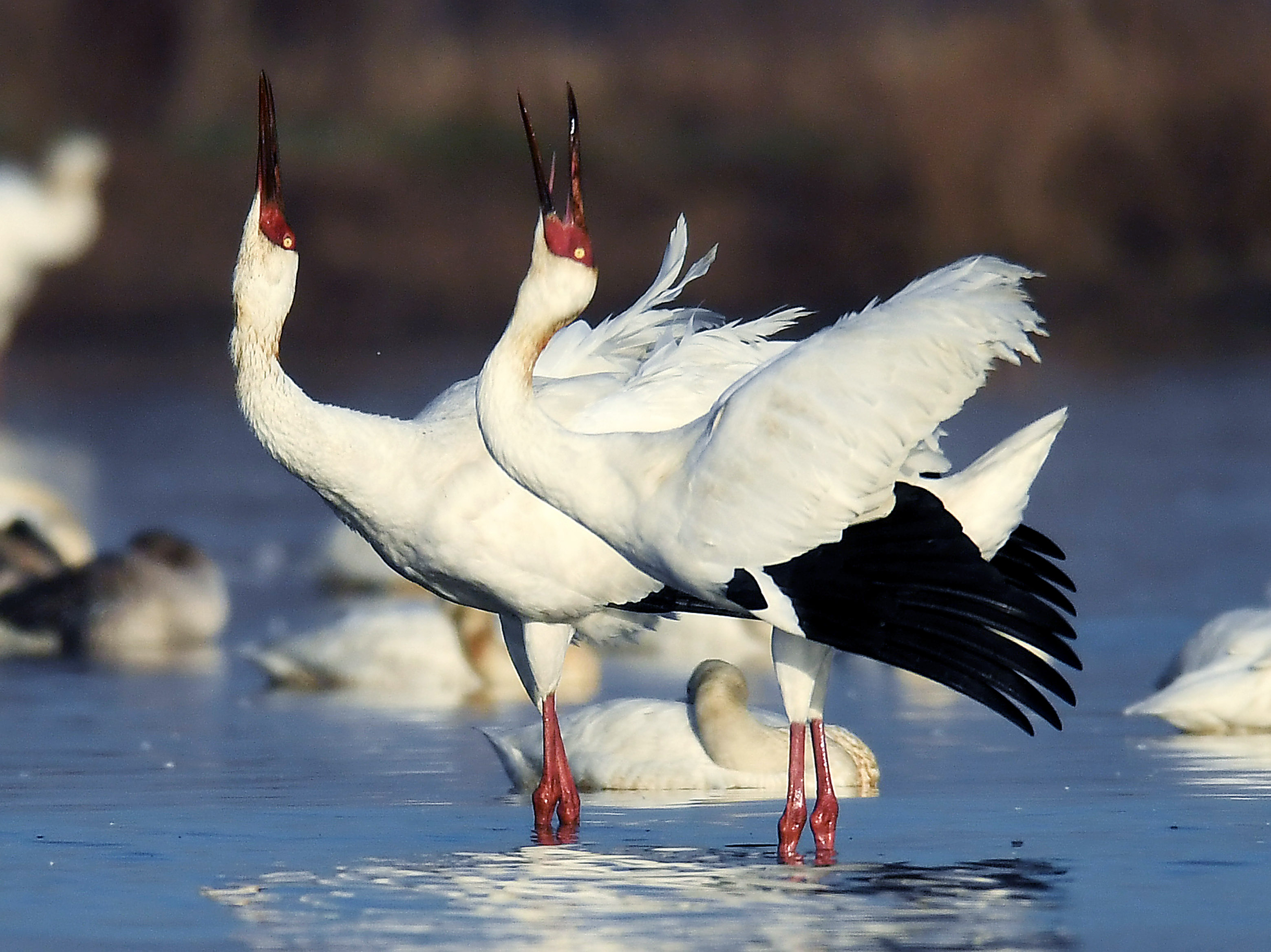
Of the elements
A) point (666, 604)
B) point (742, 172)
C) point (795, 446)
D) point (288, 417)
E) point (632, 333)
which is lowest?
point (666, 604)

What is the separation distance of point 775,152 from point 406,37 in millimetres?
13057

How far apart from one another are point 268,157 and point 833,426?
2.13m

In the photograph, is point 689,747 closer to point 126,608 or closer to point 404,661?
point 404,661

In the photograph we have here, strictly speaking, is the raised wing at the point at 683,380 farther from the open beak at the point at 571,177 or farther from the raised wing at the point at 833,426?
the open beak at the point at 571,177

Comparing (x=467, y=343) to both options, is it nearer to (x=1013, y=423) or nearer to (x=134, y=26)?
(x=1013, y=423)

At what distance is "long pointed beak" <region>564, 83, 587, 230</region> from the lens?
8031mm

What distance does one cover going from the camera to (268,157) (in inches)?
353

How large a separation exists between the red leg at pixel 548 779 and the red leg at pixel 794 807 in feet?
2.31

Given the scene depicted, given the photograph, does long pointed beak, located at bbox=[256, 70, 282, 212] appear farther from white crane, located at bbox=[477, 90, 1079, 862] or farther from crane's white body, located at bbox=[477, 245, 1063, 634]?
crane's white body, located at bbox=[477, 245, 1063, 634]

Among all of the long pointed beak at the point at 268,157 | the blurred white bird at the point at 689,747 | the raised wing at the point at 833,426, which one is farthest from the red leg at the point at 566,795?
the long pointed beak at the point at 268,157

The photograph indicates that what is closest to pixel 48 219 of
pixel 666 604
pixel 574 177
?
pixel 666 604

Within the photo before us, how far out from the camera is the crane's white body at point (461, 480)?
8.80 meters

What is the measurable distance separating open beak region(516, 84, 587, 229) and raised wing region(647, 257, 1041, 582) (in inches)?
26.9

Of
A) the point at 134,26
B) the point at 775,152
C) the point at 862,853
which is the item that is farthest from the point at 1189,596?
the point at 134,26
